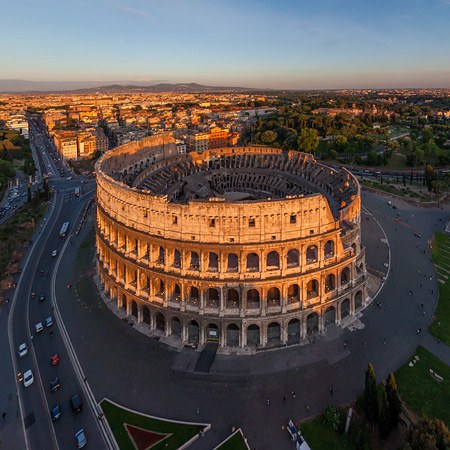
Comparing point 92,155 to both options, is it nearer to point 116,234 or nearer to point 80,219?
point 80,219

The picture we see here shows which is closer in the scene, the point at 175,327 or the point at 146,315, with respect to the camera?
the point at 175,327

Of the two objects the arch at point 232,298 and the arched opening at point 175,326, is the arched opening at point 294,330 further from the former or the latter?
the arched opening at point 175,326

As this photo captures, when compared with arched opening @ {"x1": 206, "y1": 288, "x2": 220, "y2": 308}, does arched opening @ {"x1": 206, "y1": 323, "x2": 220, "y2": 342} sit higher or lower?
lower

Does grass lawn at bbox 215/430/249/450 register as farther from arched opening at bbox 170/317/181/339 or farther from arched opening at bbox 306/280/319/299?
arched opening at bbox 306/280/319/299

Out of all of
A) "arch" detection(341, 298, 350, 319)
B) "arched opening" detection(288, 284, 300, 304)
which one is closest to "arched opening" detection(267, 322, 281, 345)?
"arched opening" detection(288, 284, 300, 304)

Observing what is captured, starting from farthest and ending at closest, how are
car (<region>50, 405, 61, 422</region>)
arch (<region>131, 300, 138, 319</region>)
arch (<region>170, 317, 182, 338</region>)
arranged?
arch (<region>131, 300, 138, 319</region>)
arch (<region>170, 317, 182, 338</region>)
car (<region>50, 405, 61, 422</region>)

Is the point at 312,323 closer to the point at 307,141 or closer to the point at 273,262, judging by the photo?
the point at 273,262

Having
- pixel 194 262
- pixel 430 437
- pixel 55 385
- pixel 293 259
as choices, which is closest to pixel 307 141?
pixel 293 259
